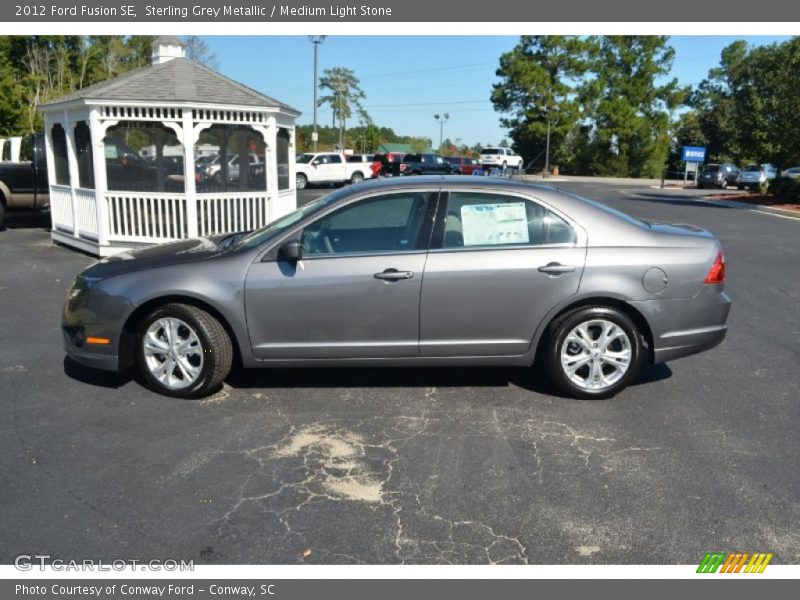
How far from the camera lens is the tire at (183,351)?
16.6 ft

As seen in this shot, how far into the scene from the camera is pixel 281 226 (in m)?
5.34

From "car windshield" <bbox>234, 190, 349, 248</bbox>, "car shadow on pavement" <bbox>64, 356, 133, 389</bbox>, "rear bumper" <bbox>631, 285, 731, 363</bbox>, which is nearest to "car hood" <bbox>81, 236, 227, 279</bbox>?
"car windshield" <bbox>234, 190, 349, 248</bbox>

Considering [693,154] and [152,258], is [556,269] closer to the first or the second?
[152,258]

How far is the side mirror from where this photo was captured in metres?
4.91

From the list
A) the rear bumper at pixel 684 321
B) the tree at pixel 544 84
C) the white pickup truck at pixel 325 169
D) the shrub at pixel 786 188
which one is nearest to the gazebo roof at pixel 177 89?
the rear bumper at pixel 684 321

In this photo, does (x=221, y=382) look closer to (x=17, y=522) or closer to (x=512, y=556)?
(x=17, y=522)

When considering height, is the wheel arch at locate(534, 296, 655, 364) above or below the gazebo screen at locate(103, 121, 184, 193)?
below

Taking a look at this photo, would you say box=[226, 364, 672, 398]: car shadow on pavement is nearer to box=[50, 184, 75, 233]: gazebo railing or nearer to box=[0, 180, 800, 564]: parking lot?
box=[0, 180, 800, 564]: parking lot

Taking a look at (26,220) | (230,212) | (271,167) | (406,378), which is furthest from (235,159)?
(406,378)

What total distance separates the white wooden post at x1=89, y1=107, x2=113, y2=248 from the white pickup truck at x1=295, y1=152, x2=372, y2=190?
2113 cm

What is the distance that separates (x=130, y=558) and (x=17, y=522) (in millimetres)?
732

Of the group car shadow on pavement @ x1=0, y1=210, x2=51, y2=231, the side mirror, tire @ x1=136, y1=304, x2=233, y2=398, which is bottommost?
car shadow on pavement @ x1=0, y1=210, x2=51, y2=231

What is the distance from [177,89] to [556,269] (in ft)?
29.0

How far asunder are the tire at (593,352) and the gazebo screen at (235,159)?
33.1 ft
